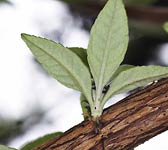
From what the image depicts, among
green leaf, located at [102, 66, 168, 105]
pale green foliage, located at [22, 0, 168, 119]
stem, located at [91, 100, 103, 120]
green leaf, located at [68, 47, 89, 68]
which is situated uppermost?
green leaf, located at [68, 47, 89, 68]

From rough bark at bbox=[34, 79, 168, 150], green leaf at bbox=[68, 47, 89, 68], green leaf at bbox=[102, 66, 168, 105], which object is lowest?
rough bark at bbox=[34, 79, 168, 150]

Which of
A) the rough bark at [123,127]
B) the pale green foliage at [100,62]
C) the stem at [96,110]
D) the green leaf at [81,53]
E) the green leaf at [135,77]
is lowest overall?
the rough bark at [123,127]

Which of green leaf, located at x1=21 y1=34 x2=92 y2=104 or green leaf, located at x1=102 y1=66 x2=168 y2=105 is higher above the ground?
green leaf, located at x1=21 y1=34 x2=92 y2=104

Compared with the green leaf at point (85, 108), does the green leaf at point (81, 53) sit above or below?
above

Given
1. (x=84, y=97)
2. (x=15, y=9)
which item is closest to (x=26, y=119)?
(x=15, y=9)

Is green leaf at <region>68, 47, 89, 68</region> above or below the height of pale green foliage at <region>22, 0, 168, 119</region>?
above
